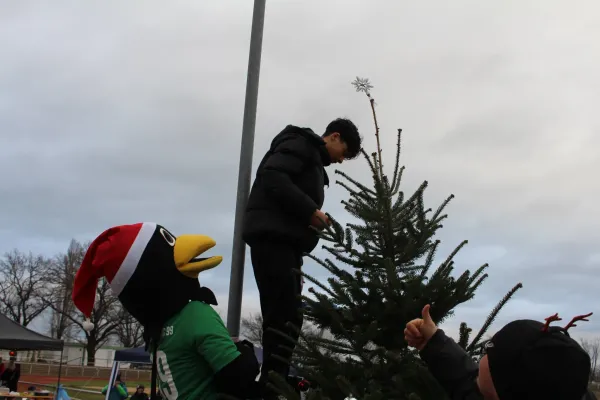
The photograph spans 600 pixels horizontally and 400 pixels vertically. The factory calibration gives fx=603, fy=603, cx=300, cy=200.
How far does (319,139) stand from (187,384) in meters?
1.70

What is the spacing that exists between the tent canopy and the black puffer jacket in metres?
14.7

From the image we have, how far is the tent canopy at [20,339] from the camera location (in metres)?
16.1

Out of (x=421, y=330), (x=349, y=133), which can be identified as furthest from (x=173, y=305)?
(x=349, y=133)

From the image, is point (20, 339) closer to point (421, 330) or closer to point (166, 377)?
point (166, 377)

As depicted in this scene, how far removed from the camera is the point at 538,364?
5.85 feet

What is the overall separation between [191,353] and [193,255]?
483mm

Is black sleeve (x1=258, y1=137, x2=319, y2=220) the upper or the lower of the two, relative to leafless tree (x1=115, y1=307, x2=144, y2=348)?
lower

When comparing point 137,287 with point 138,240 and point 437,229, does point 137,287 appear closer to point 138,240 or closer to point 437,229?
point 138,240

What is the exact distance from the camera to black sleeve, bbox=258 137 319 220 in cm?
344

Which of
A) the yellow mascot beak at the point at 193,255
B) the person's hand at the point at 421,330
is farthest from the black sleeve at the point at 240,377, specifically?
the person's hand at the point at 421,330

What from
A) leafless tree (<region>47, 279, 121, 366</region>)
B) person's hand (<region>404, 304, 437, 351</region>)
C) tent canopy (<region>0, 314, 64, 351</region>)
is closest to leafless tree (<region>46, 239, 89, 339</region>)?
leafless tree (<region>47, 279, 121, 366</region>)

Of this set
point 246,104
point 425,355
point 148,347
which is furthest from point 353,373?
point 246,104

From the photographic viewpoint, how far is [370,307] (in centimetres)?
297

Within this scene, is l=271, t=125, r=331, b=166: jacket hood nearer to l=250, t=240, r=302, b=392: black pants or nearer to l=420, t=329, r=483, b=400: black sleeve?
l=250, t=240, r=302, b=392: black pants
